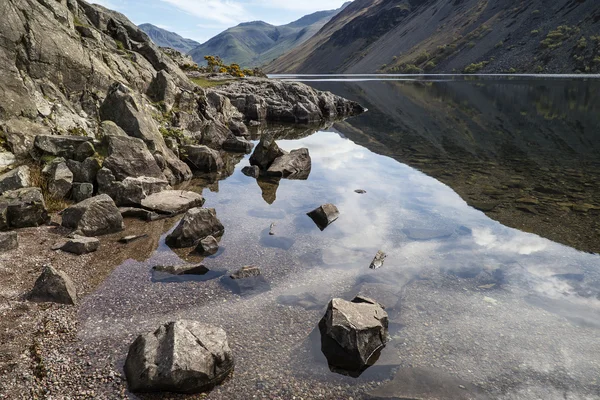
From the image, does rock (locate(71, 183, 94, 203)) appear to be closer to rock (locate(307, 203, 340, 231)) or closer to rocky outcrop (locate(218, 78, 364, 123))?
rock (locate(307, 203, 340, 231))

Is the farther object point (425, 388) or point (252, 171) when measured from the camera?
point (252, 171)

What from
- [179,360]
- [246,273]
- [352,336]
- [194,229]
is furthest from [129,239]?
[352,336]

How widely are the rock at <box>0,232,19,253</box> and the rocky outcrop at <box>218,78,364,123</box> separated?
61.1 m

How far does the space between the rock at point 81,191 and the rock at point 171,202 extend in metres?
3.12

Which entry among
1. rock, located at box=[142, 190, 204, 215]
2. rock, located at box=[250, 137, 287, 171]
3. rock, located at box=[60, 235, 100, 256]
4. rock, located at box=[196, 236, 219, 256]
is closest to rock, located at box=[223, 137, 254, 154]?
rock, located at box=[250, 137, 287, 171]

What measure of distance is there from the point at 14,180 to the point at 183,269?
422 inches

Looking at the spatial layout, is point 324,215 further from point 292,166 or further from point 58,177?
point 58,177

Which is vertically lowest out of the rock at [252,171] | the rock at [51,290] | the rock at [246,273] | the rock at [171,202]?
the rock at [252,171]

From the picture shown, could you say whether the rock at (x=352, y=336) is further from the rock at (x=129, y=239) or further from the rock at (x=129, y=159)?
the rock at (x=129, y=159)

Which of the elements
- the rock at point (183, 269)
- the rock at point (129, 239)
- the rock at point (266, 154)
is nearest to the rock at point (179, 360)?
the rock at point (183, 269)

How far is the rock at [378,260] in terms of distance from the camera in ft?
55.6

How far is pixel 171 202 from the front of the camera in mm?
23016

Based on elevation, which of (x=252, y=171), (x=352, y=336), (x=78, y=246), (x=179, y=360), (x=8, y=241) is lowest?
(x=252, y=171)

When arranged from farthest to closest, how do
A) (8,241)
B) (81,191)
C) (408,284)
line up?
(81,191)
(8,241)
(408,284)
